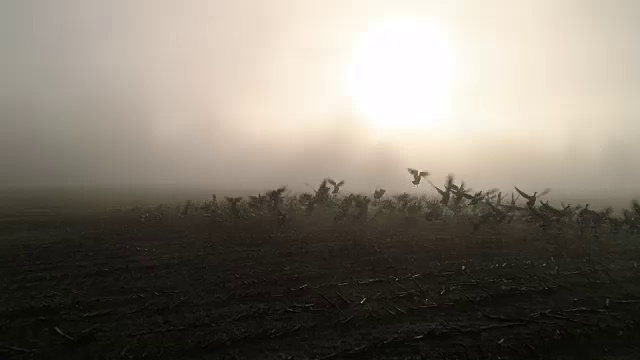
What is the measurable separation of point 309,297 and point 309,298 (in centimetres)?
9

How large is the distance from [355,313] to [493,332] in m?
3.34

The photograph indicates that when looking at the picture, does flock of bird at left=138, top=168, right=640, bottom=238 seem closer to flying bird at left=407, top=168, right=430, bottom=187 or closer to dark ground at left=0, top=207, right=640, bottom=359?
flying bird at left=407, top=168, right=430, bottom=187

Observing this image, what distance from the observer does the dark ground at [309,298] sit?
7.73 m

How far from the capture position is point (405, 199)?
30.7m

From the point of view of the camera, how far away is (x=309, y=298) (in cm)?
1039

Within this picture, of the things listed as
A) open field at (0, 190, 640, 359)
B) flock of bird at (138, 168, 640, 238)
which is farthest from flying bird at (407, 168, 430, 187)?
open field at (0, 190, 640, 359)

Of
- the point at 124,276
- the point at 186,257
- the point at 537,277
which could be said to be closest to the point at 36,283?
the point at 124,276

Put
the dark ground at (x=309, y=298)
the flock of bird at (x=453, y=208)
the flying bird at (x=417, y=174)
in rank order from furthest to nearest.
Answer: the flying bird at (x=417, y=174), the flock of bird at (x=453, y=208), the dark ground at (x=309, y=298)

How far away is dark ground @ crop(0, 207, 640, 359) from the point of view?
7730 mm

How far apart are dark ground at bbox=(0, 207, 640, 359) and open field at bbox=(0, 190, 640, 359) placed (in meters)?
0.05

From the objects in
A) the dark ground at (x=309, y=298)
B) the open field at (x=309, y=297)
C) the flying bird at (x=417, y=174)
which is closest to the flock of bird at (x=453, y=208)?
the flying bird at (x=417, y=174)

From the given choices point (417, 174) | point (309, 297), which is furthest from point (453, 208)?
point (309, 297)

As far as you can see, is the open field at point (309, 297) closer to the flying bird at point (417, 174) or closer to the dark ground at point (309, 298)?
the dark ground at point (309, 298)

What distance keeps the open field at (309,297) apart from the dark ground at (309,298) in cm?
5
